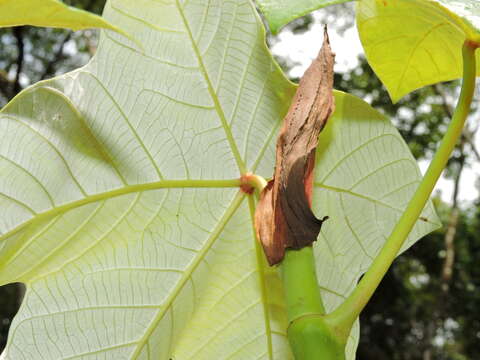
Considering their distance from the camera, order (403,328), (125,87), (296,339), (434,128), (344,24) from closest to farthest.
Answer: (296,339), (125,87), (344,24), (434,128), (403,328)

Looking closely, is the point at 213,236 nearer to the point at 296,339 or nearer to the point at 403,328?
the point at 296,339

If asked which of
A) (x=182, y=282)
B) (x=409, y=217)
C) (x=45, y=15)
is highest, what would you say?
(x=45, y=15)

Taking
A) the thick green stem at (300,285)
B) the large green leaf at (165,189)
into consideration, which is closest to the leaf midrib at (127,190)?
the large green leaf at (165,189)

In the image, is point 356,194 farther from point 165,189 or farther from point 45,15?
point 45,15

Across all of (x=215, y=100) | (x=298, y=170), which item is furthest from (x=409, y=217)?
(x=215, y=100)

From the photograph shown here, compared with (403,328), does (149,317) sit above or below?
above

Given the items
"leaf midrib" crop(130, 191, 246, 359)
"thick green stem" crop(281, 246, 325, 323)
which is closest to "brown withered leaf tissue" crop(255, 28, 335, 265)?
"thick green stem" crop(281, 246, 325, 323)

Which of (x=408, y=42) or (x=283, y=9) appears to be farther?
(x=408, y=42)

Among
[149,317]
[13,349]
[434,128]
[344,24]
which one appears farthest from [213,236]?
[434,128]
